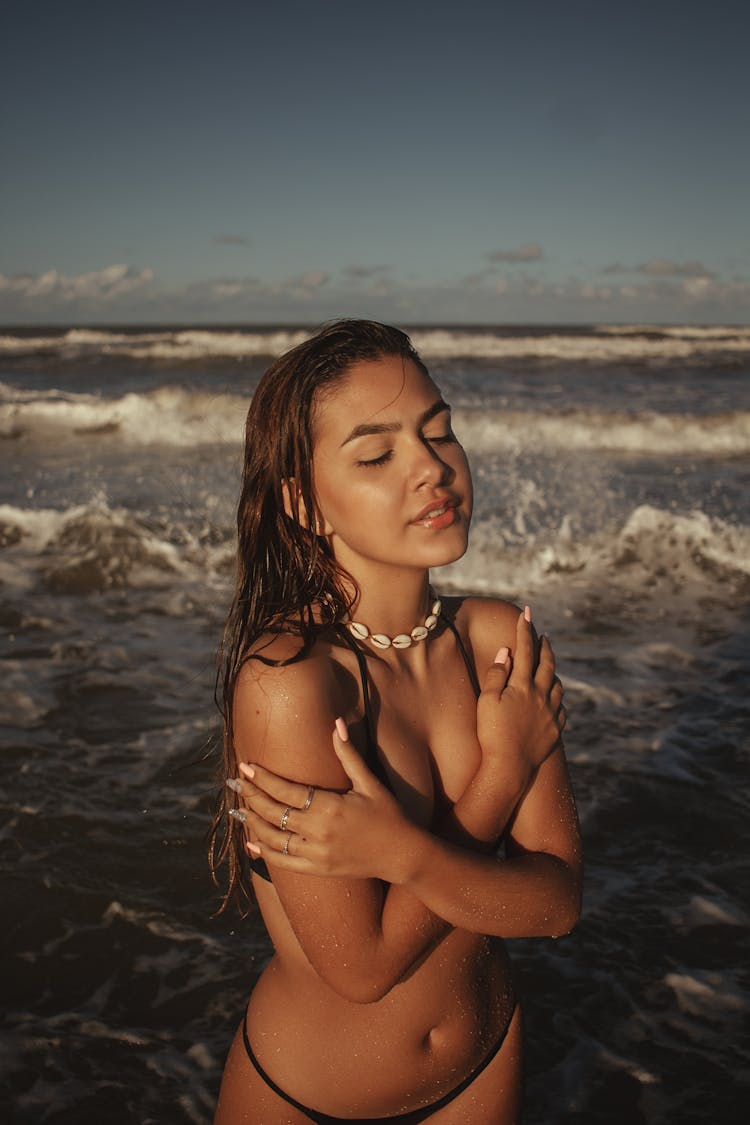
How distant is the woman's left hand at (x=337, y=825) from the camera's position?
1.73m

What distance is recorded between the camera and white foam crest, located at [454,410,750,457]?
16.1 m

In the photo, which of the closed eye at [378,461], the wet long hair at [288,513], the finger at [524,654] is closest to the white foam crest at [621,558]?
the finger at [524,654]

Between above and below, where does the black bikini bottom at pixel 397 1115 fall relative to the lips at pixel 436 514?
below

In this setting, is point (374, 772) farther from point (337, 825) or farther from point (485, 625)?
point (485, 625)

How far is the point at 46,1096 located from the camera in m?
3.13

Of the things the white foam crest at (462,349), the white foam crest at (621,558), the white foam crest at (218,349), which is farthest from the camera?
the white foam crest at (218,349)

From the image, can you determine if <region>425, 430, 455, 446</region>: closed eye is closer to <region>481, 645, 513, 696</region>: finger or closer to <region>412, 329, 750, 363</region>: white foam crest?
<region>481, 645, 513, 696</region>: finger

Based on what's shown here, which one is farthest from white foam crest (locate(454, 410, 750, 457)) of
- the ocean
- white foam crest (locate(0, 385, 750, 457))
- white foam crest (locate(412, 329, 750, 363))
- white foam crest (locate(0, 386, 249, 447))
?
white foam crest (locate(412, 329, 750, 363))

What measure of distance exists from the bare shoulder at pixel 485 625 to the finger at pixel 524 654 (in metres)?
0.17

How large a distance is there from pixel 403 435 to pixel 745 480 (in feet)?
39.2

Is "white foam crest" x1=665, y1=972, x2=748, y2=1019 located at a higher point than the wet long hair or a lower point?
lower

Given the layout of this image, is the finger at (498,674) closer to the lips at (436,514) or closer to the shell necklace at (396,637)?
the shell necklace at (396,637)

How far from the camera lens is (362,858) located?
1.74m

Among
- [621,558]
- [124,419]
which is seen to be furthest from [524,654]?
[124,419]
